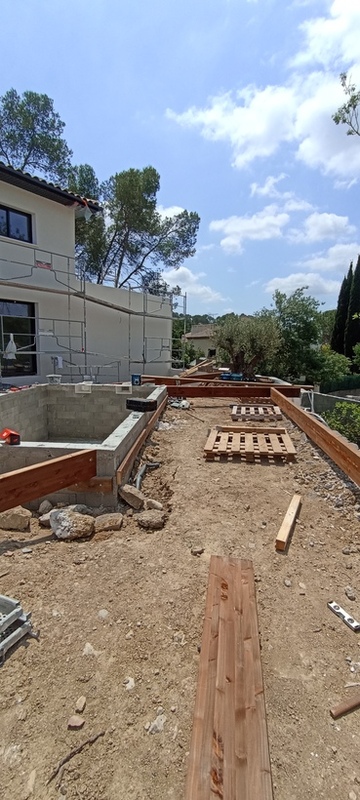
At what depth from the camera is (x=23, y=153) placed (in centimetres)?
1862

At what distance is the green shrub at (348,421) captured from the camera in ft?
27.0

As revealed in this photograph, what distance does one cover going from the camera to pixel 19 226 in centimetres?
1102

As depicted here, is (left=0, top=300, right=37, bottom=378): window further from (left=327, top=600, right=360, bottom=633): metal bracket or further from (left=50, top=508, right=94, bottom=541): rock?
(left=327, top=600, right=360, bottom=633): metal bracket

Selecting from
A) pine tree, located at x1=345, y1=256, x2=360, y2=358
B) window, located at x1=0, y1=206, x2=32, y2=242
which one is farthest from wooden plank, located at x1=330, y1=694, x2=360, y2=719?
pine tree, located at x1=345, y1=256, x2=360, y2=358

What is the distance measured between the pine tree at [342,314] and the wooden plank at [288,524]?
29531mm

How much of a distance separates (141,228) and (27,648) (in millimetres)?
22853

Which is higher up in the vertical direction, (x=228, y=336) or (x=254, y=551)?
(x=228, y=336)

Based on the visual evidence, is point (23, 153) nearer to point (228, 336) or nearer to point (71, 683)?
point (228, 336)

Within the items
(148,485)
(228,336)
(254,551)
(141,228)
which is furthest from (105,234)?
(254,551)

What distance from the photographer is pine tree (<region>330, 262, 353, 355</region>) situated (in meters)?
30.8

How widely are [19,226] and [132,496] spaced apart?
1015cm

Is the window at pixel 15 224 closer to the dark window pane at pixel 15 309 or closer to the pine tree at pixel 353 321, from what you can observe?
the dark window pane at pixel 15 309

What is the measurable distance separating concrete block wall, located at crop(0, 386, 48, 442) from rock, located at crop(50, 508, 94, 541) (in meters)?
4.07

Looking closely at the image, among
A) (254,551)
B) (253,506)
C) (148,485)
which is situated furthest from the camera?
(148,485)
